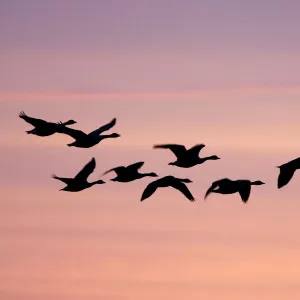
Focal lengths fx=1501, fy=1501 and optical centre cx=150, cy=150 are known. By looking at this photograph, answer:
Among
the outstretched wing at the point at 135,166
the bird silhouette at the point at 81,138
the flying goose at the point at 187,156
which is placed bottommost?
the outstretched wing at the point at 135,166

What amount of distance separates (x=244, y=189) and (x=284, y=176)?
1.93 m

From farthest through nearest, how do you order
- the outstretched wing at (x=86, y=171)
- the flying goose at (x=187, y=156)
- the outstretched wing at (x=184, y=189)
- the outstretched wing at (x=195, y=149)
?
the outstretched wing at (x=184, y=189), the outstretched wing at (x=86, y=171), the outstretched wing at (x=195, y=149), the flying goose at (x=187, y=156)

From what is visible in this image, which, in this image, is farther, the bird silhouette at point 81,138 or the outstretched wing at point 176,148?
the bird silhouette at point 81,138

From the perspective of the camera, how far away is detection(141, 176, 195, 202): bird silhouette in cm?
6744

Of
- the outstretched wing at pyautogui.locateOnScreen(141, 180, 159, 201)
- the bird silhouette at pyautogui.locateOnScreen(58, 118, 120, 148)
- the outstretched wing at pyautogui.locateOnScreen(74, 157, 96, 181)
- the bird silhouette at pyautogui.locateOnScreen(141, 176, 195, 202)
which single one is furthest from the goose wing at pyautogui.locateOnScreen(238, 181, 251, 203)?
the outstretched wing at pyautogui.locateOnScreen(74, 157, 96, 181)

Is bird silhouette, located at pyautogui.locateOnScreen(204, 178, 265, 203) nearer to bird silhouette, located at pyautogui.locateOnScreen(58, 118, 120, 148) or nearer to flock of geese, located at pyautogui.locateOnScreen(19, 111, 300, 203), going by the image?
flock of geese, located at pyautogui.locateOnScreen(19, 111, 300, 203)

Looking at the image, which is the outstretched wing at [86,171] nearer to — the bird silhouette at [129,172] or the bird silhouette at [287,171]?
the bird silhouette at [129,172]

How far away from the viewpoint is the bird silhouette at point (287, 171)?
2504 inches

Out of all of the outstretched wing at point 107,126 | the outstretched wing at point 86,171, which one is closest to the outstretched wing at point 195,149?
the outstretched wing at point 86,171

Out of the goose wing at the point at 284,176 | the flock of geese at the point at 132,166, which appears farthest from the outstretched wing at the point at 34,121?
the goose wing at the point at 284,176

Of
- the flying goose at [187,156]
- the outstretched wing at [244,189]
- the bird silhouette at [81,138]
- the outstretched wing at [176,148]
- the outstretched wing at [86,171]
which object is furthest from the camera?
the outstretched wing at [86,171]

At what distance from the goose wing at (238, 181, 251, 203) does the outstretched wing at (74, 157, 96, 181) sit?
678cm

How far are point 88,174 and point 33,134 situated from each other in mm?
3301

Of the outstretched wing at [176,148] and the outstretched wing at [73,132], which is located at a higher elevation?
the outstretched wing at [73,132]
